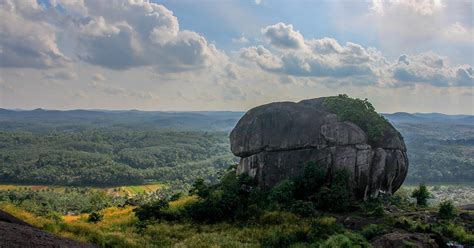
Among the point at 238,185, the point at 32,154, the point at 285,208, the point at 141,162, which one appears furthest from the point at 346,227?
the point at 32,154

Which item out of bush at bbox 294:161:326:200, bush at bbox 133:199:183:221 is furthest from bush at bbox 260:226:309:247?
bush at bbox 133:199:183:221

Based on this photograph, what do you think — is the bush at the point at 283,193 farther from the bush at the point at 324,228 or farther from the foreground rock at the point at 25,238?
the foreground rock at the point at 25,238

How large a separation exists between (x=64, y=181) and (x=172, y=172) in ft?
127

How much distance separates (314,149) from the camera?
1304 inches

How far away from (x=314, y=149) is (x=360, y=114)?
579 centimetres

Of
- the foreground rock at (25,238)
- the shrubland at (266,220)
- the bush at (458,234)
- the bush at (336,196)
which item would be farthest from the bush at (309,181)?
the foreground rock at (25,238)

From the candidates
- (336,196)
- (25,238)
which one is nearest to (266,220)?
(336,196)

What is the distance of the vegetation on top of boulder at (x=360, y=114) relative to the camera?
33656mm

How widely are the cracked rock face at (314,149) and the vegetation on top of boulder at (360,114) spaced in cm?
67

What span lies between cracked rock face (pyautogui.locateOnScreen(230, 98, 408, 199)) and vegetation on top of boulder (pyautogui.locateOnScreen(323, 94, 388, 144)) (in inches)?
26.4

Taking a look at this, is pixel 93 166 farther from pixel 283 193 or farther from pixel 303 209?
pixel 303 209

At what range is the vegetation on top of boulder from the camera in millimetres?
33656

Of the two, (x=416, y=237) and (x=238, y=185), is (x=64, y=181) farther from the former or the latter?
(x=416, y=237)

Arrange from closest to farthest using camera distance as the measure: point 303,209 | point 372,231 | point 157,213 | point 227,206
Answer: point 372,231 → point 303,209 → point 227,206 → point 157,213
